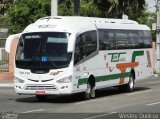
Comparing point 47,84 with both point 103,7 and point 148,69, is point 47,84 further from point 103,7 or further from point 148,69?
point 103,7

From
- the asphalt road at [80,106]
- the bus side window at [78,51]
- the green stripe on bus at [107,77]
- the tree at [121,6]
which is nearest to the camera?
the asphalt road at [80,106]

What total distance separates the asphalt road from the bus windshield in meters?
1.40

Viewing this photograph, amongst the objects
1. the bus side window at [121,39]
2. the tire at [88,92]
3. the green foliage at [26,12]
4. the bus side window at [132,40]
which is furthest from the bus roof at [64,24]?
the green foliage at [26,12]

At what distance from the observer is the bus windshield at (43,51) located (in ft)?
67.3

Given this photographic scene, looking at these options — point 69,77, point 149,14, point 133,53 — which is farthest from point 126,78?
point 149,14

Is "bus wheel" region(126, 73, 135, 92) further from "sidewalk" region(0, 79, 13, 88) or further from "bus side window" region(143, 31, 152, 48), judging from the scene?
"sidewalk" region(0, 79, 13, 88)

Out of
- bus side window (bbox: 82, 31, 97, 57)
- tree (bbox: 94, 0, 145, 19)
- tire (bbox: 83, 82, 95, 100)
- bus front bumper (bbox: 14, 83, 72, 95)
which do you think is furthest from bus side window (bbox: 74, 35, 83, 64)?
tree (bbox: 94, 0, 145, 19)

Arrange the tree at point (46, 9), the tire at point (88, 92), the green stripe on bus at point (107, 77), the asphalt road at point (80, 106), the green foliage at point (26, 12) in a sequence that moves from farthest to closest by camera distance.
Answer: the green foliage at point (26, 12), the tree at point (46, 9), the tire at point (88, 92), the green stripe on bus at point (107, 77), the asphalt road at point (80, 106)

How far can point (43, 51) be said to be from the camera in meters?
20.7

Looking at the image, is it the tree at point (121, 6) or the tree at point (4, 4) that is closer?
the tree at point (121, 6)

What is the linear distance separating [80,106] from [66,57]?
2.04m

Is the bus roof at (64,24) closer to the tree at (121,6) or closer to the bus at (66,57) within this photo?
the bus at (66,57)

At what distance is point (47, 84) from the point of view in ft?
66.9

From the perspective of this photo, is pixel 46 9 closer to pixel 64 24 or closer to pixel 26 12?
pixel 26 12
